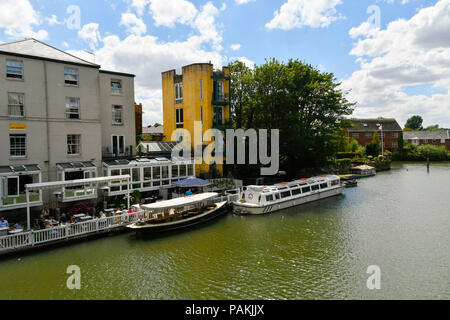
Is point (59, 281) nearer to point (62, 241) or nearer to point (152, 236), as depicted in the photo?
point (62, 241)

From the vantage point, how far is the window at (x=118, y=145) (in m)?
29.2

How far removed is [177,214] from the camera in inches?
901

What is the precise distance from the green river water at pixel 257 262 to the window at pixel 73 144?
907 centimetres

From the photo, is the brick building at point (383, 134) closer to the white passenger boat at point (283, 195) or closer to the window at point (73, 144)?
the white passenger boat at point (283, 195)

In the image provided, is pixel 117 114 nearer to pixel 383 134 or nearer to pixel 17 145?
pixel 17 145

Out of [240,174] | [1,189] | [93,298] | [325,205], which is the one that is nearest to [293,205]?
[325,205]

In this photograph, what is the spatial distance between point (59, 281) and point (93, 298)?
8.18 feet

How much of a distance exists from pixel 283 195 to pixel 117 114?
18047 millimetres

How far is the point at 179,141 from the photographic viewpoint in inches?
1495

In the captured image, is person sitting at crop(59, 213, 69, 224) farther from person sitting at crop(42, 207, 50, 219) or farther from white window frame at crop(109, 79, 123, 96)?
white window frame at crop(109, 79, 123, 96)

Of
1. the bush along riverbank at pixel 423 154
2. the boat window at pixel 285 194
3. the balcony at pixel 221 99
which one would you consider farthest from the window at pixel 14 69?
the bush along riverbank at pixel 423 154

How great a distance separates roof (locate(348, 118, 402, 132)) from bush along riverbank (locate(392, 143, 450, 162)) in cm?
1077

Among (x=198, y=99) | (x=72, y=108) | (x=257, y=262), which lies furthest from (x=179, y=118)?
(x=257, y=262)

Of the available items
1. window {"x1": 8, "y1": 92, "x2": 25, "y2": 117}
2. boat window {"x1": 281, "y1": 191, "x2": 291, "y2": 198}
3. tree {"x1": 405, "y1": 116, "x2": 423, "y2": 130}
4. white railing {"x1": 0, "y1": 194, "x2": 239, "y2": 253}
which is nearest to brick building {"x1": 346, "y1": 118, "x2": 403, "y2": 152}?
boat window {"x1": 281, "y1": 191, "x2": 291, "y2": 198}
